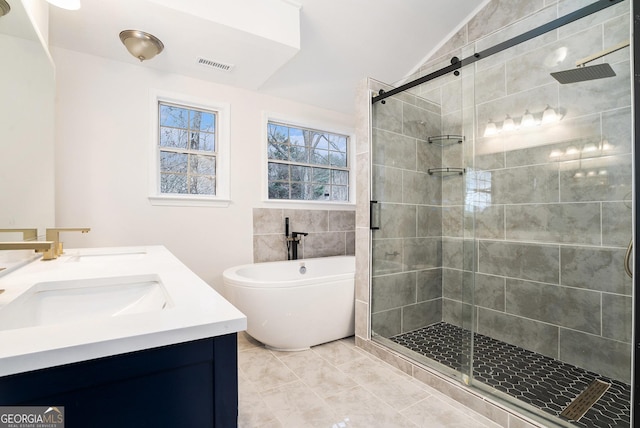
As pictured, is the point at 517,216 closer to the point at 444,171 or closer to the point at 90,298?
the point at 444,171

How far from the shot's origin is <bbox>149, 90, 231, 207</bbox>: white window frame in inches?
112

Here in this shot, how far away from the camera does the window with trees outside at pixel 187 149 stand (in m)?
3.03

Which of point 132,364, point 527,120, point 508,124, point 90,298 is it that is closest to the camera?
point 132,364

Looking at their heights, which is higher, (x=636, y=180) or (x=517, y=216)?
(x=636, y=180)

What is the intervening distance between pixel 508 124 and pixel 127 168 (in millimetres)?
3329

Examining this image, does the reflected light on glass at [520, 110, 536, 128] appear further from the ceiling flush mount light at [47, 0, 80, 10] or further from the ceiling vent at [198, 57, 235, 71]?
the ceiling flush mount light at [47, 0, 80, 10]

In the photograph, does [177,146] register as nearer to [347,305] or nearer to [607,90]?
[347,305]

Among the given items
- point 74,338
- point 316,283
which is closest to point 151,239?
point 316,283

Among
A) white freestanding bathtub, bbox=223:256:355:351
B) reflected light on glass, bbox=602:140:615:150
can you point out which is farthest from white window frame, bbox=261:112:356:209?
reflected light on glass, bbox=602:140:615:150

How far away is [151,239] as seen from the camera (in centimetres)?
283

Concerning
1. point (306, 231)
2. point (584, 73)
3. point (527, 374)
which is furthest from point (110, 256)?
point (584, 73)

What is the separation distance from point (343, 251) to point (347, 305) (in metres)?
1.42

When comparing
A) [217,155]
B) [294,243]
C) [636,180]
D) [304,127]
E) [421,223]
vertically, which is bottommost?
[294,243]

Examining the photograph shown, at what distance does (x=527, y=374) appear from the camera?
2078 mm
